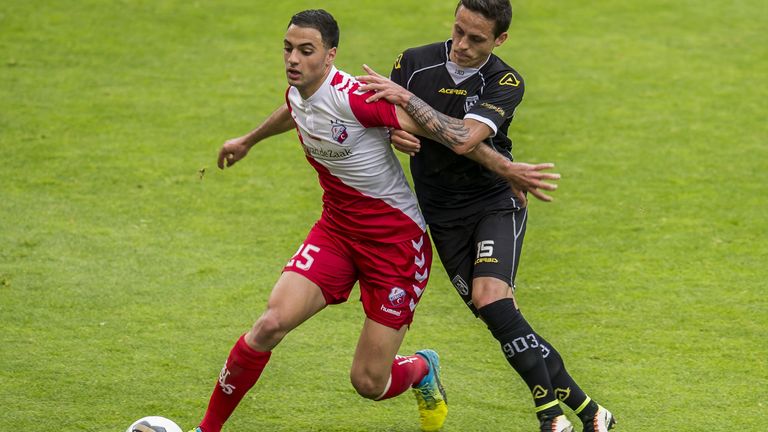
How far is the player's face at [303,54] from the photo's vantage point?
19.5ft

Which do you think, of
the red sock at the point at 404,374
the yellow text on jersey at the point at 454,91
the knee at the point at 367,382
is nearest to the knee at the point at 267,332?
the knee at the point at 367,382

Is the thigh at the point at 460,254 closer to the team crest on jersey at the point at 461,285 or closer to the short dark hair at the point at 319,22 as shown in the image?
the team crest on jersey at the point at 461,285

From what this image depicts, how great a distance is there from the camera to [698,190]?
11.4 meters

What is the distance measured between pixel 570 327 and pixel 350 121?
3.08 metres

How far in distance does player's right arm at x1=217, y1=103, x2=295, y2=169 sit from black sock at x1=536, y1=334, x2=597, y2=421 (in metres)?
1.91

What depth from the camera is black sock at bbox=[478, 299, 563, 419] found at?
6.13 metres

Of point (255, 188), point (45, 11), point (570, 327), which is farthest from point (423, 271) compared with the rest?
point (45, 11)

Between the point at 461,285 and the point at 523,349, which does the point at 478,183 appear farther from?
the point at 523,349

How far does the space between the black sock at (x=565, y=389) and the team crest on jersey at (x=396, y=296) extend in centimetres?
81

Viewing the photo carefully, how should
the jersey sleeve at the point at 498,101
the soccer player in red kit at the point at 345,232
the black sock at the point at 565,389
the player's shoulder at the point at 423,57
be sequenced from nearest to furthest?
the soccer player in red kit at the point at 345,232
the jersey sleeve at the point at 498,101
the black sock at the point at 565,389
the player's shoulder at the point at 423,57

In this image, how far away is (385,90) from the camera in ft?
19.6

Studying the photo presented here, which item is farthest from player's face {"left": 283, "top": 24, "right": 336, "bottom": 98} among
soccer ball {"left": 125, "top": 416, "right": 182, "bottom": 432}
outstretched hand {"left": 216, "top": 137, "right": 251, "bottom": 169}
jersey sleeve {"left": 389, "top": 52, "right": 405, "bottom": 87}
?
soccer ball {"left": 125, "top": 416, "right": 182, "bottom": 432}

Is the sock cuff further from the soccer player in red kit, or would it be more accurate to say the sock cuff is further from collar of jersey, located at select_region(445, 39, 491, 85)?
collar of jersey, located at select_region(445, 39, 491, 85)

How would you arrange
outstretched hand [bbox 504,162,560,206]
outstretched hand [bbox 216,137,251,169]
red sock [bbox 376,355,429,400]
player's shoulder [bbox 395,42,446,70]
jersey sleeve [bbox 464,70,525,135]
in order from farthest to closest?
outstretched hand [bbox 216,137,251,169], red sock [bbox 376,355,429,400], player's shoulder [bbox 395,42,446,70], jersey sleeve [bbox 464,70,525,135], outstretched hand [bbox 504,162,560,206]
